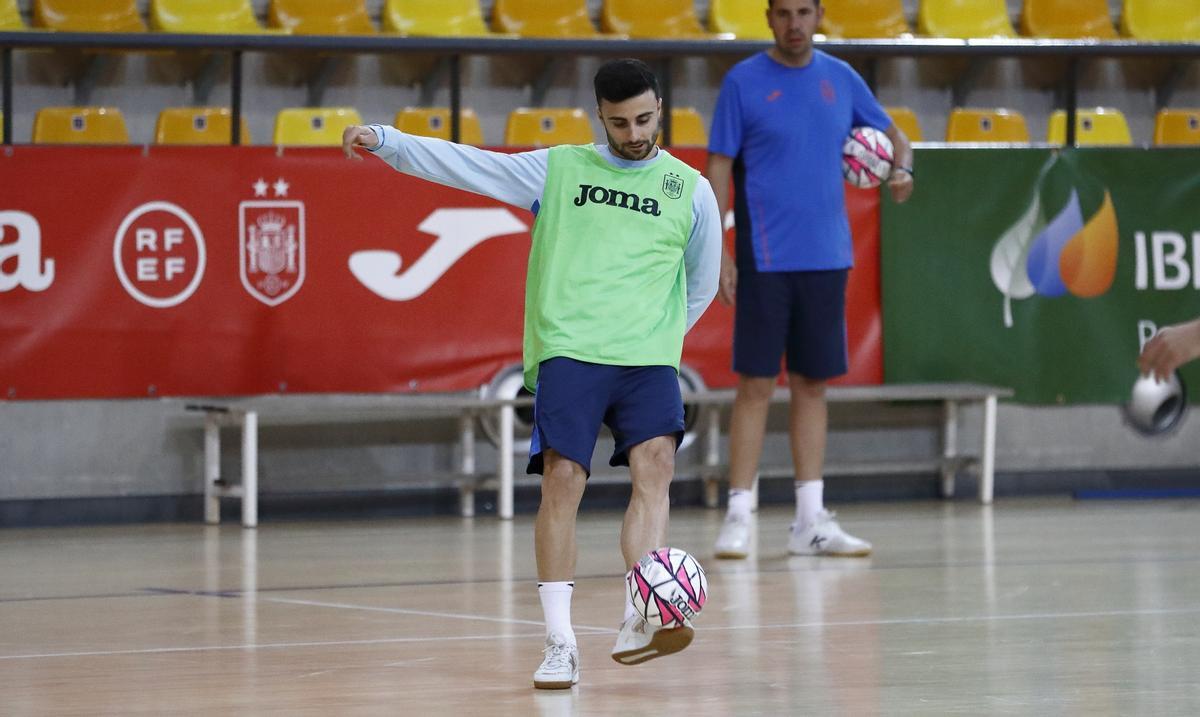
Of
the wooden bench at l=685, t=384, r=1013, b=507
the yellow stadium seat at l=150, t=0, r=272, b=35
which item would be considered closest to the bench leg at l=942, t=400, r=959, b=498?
the wooden bench at l=685, t=384, r=1013, b=507

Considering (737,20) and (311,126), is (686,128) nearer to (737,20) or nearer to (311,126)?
(737,20)

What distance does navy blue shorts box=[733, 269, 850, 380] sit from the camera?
22.9 ft

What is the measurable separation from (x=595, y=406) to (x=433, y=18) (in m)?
6.67

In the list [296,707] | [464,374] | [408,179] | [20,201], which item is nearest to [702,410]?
[464,374]

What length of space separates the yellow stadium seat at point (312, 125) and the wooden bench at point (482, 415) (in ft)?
5.39

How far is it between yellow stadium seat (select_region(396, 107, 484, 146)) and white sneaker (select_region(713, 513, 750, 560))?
366 cm

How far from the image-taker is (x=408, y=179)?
30.3 ft

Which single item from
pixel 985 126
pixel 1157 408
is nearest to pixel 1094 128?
pixel 985 126

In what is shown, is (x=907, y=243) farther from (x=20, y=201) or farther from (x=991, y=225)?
(x=20, y=201)

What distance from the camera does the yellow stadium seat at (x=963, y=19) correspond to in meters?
11.2

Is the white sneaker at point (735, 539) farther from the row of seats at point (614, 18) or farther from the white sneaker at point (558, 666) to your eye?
the row of seats at point (614, 18)

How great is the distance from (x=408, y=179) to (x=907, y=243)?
282cm

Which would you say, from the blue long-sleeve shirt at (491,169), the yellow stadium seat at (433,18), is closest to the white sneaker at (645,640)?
the blue long-sleeve shirt at (491,169)

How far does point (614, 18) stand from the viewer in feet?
35.5
